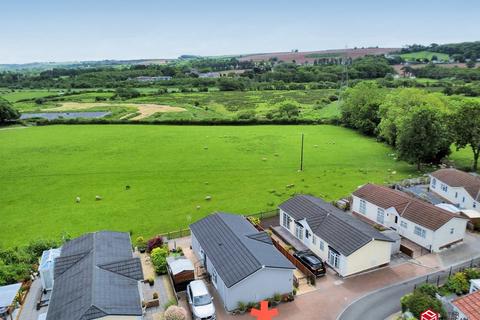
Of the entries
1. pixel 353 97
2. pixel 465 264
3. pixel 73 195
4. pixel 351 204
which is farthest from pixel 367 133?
pixel 73 195

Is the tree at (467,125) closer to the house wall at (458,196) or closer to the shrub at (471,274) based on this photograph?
the house wall at (458,196)

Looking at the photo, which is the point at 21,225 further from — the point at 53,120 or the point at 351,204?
the point at 53,120

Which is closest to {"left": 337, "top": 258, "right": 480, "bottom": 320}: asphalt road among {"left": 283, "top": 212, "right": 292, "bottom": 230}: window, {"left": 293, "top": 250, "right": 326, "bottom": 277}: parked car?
{"left": 293, "top": 250, "right": 326, "bottom": 277}: parked car

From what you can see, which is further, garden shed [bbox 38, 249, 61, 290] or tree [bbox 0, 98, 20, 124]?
tree [bbox 0, 98, 20, 124]

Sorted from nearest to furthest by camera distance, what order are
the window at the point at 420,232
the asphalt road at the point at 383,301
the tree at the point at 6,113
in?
the asphalt road at the point at 383,301 → the window at the point at 420,232 → the tree at the point at 6,113

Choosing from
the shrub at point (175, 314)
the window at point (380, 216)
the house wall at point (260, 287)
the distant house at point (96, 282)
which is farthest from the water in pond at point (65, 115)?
the shrub at point (175, 314)

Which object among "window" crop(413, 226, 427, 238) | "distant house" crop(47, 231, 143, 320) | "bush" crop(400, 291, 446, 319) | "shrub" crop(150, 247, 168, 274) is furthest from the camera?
"window" crop(413, 226, 427, 238)

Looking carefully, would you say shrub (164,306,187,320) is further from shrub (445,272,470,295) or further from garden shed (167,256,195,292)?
shrub (445,272,470,295)
